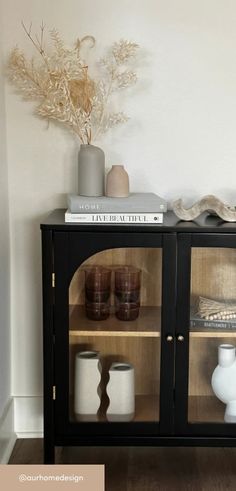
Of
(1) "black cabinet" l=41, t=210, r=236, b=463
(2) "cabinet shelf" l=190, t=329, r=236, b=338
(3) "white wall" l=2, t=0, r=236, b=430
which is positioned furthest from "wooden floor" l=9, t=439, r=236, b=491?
(3) "white wall" l=2, t=0, r=236, b=430

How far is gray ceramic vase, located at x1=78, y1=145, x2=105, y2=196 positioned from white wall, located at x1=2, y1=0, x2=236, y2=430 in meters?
0.16

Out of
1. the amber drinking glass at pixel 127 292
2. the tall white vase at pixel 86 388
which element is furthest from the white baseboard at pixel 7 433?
the amber drinking glass at pixel 127 292

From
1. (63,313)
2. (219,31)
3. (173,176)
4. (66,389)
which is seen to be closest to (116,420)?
(66,389)

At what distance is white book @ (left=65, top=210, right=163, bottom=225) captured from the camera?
6.58 feet

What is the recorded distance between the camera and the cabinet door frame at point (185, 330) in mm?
1978

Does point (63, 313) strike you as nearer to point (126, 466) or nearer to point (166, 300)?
point (166, 300)

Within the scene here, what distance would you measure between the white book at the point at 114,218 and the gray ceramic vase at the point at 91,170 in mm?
154

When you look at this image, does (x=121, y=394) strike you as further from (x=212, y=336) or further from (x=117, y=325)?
(x=212, y=336)

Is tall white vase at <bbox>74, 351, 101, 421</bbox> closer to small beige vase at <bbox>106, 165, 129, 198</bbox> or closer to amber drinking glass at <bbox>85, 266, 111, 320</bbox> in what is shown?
amber drinking glass at <bbox>85, 266, 111, 320</bbox>

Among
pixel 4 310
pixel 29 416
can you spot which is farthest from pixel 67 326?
pixel 29 416

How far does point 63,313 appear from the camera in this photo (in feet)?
6.64

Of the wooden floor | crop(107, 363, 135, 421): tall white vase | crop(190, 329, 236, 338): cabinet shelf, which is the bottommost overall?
the wooden floor

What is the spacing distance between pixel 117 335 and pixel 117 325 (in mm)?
Answer: 30

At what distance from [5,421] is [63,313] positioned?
539 mm
